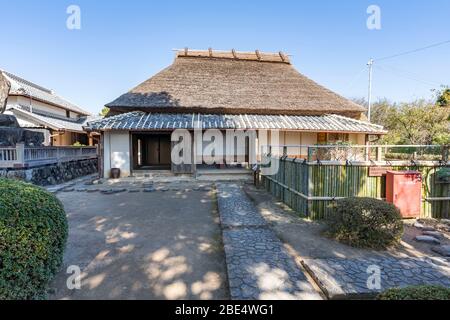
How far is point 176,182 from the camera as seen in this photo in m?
11.0

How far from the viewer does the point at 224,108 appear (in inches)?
520

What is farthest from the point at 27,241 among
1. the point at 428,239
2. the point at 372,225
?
the point at 428,239

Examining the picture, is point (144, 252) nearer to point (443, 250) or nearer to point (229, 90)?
point (443, 250)

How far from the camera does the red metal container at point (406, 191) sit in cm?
536

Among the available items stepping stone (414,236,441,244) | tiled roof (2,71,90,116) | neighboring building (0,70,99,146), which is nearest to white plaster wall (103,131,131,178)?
neighboring building (0,70,99,146)

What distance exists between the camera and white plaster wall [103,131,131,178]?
38.5 ft

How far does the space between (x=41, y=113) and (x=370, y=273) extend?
2331cm

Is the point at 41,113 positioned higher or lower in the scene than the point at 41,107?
lower

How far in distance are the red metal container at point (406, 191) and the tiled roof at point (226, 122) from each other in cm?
670

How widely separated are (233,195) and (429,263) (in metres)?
5.53

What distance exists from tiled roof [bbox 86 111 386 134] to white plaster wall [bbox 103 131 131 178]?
2.56 feet

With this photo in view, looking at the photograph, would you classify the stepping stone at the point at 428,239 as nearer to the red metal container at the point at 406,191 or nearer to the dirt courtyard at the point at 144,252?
the red metal container at the point at 406,191

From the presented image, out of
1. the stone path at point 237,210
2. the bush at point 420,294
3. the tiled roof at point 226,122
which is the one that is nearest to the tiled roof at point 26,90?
the tiled roof at point 226,122
